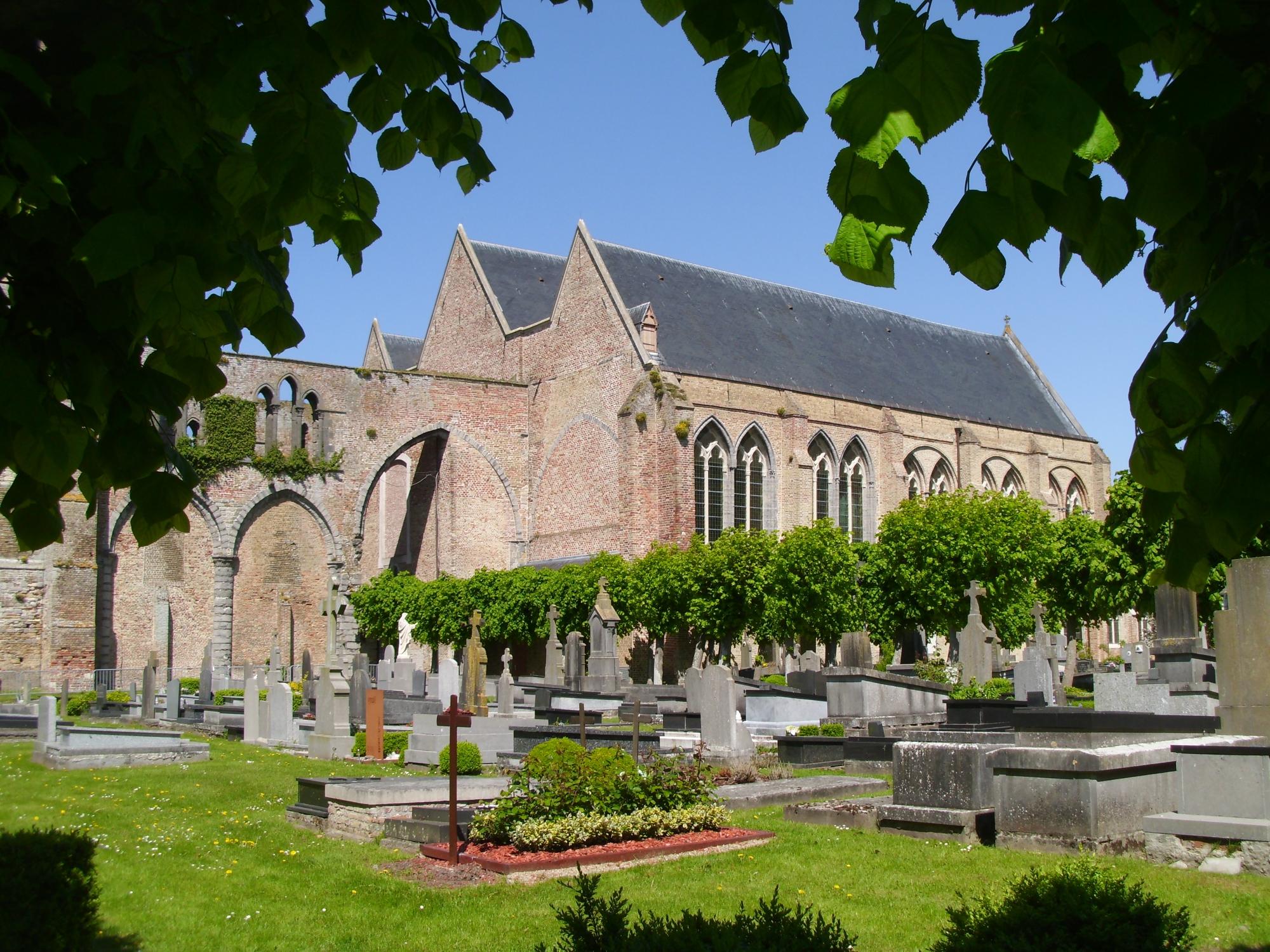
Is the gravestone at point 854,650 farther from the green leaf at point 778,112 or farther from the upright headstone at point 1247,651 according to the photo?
the green leaf at point 778,112

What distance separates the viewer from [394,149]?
379cm

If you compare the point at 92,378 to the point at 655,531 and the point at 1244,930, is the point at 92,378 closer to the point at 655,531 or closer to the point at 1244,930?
the point at 1244,930

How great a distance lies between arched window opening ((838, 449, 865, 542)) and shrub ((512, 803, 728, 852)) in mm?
30174

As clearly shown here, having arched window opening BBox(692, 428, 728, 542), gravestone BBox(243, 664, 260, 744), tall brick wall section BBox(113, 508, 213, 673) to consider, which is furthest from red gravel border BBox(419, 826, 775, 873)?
tall brick wall section BBox(113, 508, 213, 673)

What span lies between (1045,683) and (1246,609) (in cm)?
1244

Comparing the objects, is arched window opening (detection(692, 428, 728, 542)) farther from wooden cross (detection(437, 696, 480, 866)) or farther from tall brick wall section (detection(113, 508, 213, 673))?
wooden cross (detection(437, 696, 480, 866))

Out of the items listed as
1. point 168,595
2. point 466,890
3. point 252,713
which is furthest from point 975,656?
point 168,595

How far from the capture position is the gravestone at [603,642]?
2806cm

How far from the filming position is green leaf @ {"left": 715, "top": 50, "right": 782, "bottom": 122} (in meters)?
2.71

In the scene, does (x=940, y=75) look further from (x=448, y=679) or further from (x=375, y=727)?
(x=448, y=679)

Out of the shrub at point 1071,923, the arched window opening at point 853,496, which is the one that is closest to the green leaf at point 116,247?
the shrub at point 1071,923

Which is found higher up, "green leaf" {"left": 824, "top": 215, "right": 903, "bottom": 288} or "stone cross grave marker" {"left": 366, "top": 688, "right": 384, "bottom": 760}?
"green leaf" {"left": 824, "top": 215, "right": 903, "bottom": 288}

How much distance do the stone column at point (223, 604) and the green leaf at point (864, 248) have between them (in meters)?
34.8

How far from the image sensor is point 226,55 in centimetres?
301
